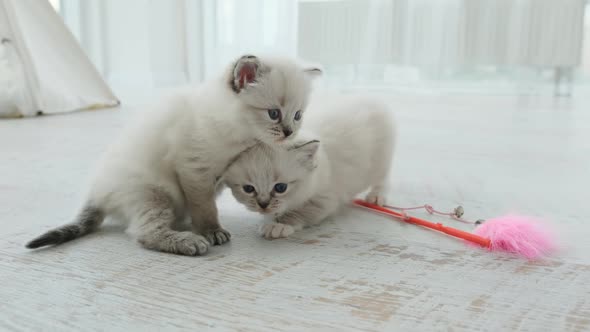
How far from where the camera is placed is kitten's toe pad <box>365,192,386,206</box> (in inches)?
73.4

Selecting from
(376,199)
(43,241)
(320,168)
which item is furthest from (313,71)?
(43,241)

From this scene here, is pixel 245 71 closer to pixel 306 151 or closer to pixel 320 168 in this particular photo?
pixel 306 151

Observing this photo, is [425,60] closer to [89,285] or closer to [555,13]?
[555,13]

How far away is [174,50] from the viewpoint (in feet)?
21.9

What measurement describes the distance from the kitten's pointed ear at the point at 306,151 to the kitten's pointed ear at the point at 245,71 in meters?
0.21

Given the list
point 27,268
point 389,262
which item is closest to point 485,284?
point 389,262

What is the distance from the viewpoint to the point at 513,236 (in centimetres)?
141

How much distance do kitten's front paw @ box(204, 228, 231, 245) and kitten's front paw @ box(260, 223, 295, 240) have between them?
0.11 meters

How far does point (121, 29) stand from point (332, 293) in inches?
237

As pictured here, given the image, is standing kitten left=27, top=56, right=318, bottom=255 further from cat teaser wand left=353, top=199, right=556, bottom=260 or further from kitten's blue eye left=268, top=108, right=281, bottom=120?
cat teaser wand left=353, top=199, right=556, bottom=260

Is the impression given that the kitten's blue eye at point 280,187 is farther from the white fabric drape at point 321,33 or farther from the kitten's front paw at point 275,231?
the white fabric drape at point 321,33

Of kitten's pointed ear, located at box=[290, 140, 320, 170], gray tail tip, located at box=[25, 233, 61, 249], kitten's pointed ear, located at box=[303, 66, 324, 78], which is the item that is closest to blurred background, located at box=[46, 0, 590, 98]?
kitten's pointed ear, located at box=[303, 66, 324, 78]

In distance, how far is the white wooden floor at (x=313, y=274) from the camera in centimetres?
100

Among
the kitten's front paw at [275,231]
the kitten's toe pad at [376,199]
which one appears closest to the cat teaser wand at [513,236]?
the kitten's toe pad at [376,199]
